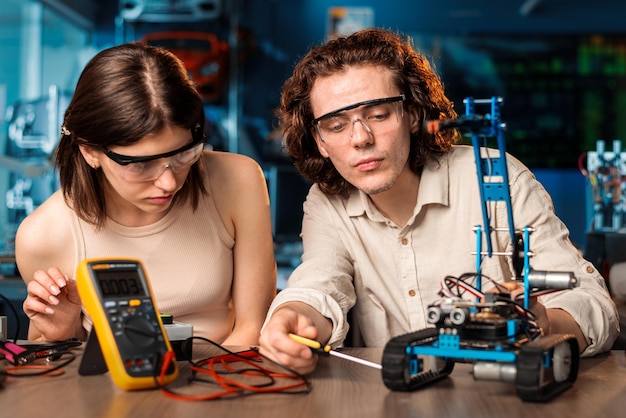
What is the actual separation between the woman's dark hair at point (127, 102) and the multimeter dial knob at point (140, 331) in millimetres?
440

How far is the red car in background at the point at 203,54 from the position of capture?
588 centimetres

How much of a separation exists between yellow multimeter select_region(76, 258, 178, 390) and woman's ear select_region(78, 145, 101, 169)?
1.40 ft

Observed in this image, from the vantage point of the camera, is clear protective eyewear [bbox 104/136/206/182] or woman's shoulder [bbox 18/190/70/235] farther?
woman's shoulder [bbox 18/190/70/235]

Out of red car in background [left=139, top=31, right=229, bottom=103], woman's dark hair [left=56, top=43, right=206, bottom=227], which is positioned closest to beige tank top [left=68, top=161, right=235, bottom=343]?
woman's dark hair [left=56, top=43, right=206, bottom=227]

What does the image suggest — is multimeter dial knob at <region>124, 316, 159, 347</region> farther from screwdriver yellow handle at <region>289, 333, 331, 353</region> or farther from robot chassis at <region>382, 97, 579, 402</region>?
robot chassis at <region>382, 97, 579, 402</region>

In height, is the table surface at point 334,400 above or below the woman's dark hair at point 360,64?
below

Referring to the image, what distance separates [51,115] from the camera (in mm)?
5574

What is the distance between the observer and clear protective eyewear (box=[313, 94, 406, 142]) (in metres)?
1.62

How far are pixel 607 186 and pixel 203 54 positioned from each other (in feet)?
11.3

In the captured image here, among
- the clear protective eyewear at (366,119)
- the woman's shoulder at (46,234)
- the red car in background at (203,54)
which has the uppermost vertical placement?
the red car in background at (203,54)

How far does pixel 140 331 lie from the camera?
121cm

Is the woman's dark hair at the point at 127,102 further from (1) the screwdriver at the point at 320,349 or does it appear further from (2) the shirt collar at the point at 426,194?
(1) the screwdriver at the point at 320,349

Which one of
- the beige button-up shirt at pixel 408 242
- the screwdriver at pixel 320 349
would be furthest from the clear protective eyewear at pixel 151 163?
the screwdriver at pixel 320 349

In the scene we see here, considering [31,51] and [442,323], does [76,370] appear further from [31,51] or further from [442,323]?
[31,51]
